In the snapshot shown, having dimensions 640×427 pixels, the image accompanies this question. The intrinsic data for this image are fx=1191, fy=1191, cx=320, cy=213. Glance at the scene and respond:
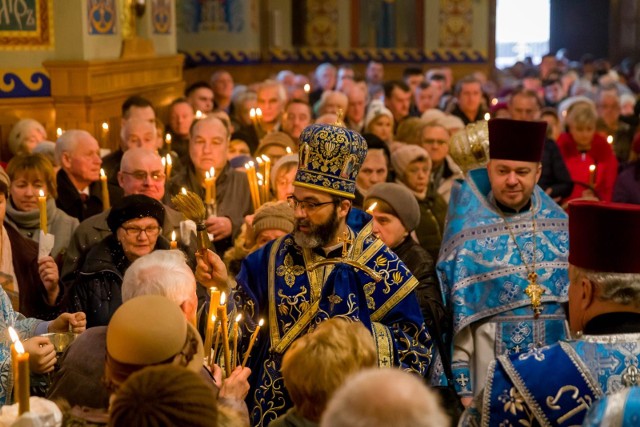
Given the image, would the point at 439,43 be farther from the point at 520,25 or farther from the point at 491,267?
the point at 491,267

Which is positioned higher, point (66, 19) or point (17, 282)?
point (66, 19)

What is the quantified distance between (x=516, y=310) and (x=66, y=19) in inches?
276

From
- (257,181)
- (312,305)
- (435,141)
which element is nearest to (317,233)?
(312,305)

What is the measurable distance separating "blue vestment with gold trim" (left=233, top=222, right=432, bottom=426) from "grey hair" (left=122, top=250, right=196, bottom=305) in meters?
0.34

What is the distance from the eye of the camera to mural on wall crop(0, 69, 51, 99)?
417 inches

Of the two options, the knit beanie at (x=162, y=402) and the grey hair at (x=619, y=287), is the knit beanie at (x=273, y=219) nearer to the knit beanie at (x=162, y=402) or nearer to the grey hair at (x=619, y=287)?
the grey hair at (x=619, y=287)

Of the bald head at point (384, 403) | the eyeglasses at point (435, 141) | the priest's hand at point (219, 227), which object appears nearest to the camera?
the bald head at point (384, 403)

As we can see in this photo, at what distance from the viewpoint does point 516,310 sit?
5086mm

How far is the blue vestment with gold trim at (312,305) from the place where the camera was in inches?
171

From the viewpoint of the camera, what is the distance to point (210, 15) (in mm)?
19828

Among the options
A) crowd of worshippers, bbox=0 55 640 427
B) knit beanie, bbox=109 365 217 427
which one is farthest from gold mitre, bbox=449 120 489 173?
knit beanie, bbox=109 365 217 427

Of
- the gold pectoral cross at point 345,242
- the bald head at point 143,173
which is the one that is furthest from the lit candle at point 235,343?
the bald head at point 143,173

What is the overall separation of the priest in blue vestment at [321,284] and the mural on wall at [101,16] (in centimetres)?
722

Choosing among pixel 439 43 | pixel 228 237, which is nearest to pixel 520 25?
pixel 439 43
